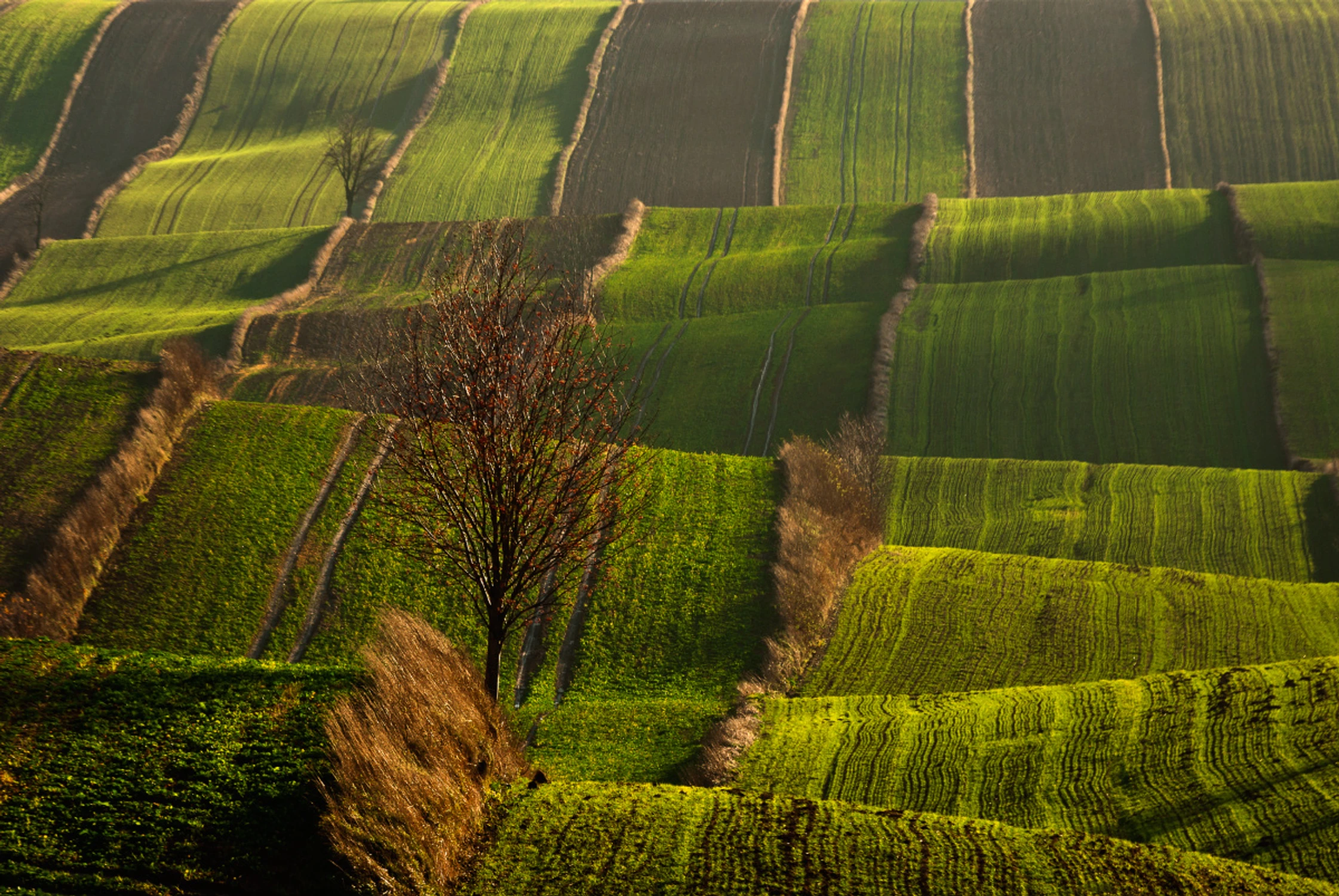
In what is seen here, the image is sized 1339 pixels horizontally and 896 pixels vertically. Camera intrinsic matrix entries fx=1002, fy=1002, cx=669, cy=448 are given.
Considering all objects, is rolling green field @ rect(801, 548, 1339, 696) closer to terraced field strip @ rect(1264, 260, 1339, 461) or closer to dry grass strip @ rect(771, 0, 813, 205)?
terraced field strip @ rect(1264, 260, 1339, 461)

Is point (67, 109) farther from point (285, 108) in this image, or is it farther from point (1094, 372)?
point (1094, 372)

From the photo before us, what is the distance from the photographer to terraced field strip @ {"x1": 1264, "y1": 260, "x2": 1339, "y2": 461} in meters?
34.3

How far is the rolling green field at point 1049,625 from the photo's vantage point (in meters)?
22.1

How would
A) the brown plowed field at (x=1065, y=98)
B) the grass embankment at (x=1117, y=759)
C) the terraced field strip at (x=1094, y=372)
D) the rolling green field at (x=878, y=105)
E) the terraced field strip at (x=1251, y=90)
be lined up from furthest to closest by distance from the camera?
the rolling green field at (x=878, y=105) < the brown plowed field at (x=1065, y=98) < the terraced field strip at (x=1251, y=90) < the terraced field strip at (x=1094, y=372) < the grass embankment at (x=1117, y=759)

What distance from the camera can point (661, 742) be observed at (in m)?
19.9

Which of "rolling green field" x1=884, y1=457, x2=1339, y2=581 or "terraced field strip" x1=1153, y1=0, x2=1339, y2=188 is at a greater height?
"terraced field strip" x1=1153, y1=0, x2=1339, y2=188

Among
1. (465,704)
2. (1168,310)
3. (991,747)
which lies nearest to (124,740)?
(465,704)

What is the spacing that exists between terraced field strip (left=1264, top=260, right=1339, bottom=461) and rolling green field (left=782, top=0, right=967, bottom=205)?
2295 centimetres

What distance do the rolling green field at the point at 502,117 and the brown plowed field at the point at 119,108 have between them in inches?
726

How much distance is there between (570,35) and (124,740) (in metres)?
72.4

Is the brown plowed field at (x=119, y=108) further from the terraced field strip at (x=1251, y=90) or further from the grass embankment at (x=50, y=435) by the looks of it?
the terraced field strip at (x=1251, y=90)

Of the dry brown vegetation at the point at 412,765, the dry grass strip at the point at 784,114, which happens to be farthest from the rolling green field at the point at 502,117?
the dry brown vegetation at the point at 412,765

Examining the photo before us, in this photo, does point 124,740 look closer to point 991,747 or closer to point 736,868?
point 736,868

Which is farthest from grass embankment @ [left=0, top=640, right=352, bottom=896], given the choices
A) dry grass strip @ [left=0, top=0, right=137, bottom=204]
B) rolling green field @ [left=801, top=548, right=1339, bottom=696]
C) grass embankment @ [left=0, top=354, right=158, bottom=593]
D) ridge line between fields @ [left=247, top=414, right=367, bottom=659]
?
dry grass strip @ [left=0, top=0, right=137, bottom=204]
